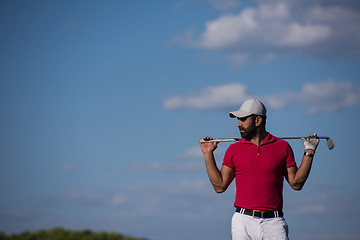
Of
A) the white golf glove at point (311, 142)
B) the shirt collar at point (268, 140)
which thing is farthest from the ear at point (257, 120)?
the white golf glove at point (311, 142)

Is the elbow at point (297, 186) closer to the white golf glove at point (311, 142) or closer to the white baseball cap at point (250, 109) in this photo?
the white golf glove at point (311, 142)

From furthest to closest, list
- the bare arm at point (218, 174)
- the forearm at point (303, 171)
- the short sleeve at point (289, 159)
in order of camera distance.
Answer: the bare arm at point (218, 174)
the short sleeve at point (289, 159)
the forearm at point (303, 171)

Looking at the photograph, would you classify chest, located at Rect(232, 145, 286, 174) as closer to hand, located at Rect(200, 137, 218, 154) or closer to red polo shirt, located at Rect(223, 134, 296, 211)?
red polo shirt, located at Rect(223, 134, 296, 211)

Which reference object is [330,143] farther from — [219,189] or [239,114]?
[219,189]

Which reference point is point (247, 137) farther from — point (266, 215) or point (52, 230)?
point (52, 230)

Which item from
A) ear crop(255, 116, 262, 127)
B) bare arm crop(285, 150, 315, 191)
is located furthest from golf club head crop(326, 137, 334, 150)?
ear crop(255, 116, 262, 127)

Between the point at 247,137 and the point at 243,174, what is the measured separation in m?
0.59

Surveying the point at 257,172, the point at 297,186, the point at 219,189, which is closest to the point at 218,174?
the point at 219,189

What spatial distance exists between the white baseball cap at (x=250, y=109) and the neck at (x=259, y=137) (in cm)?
28

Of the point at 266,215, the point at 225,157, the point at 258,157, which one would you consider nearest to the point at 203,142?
the point at 225,157

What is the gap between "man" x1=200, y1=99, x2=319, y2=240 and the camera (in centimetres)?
750

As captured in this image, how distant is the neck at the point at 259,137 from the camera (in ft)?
26.0

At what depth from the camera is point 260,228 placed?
24.4 ft

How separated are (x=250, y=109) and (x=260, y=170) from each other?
0.95 meters
